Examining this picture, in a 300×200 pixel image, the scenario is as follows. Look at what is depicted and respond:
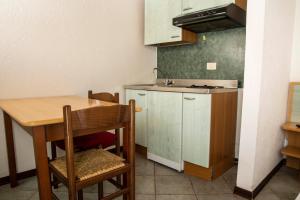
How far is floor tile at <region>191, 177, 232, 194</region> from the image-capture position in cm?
177

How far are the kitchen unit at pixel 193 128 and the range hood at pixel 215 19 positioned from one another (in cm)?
65

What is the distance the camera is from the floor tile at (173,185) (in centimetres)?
177

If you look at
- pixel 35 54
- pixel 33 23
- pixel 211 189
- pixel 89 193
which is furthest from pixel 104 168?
pixel 33 23

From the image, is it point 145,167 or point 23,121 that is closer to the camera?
point 23,121

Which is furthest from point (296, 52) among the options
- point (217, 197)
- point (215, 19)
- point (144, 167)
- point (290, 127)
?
point (144, 167)

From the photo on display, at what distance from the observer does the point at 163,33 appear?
2.52m

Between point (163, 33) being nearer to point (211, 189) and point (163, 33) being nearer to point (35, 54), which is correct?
point (35, 54)

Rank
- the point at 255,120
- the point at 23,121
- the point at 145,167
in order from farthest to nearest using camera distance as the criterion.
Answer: the point at 145,167 → the point at 255,120 → the point at 23,121

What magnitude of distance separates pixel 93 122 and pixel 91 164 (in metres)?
0.32

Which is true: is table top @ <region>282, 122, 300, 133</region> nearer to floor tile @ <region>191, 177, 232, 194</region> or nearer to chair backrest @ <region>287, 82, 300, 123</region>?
chair backrest @ <region>287, 82, 300, 123</region>

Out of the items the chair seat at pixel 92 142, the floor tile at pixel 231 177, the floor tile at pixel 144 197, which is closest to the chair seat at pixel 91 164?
the chair seat at pixel 92 142

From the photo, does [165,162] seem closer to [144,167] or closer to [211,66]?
[144,167]

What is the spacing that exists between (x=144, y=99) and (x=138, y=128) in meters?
0.39

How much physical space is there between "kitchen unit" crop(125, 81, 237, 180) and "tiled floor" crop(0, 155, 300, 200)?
0.13 metres
